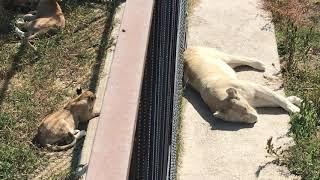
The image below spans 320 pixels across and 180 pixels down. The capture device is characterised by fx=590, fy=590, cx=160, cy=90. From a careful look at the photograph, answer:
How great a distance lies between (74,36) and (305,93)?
3.56m

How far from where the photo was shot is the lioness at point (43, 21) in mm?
8562

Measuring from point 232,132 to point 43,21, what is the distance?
12.5ft

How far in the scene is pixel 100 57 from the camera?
26.2 feet

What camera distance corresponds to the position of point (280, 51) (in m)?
7.54

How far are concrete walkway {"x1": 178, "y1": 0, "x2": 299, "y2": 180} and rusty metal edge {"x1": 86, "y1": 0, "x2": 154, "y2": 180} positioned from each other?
2.72m

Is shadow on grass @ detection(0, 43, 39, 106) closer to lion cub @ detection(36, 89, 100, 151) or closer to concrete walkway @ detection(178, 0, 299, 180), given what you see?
lion cub @ detection(36, 89, 100, 151)

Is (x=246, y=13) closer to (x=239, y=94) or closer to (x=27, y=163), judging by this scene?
(x=239, y=94)

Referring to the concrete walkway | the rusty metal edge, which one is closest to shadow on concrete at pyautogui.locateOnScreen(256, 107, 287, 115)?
the concrete walkway

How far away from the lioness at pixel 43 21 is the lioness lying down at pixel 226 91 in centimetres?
254

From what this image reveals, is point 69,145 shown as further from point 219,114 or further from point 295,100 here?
point 295,100

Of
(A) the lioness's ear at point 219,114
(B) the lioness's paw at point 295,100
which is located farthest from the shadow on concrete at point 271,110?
(A) the lioness's ear at point 219,114

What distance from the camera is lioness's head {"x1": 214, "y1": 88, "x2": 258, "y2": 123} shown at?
598 centimetres

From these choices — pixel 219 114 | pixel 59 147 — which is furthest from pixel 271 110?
pixel 59 147

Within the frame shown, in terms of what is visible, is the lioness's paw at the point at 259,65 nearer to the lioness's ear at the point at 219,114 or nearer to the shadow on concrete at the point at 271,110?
the shadow on concrete at the point at 271,110
